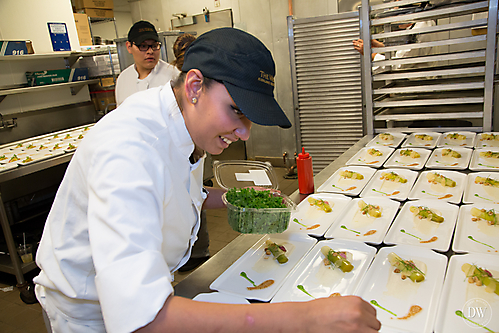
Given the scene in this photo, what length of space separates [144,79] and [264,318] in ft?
10.2

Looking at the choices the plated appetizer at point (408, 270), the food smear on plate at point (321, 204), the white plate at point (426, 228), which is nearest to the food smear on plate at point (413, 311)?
the plated appetizer at point (408, 270)

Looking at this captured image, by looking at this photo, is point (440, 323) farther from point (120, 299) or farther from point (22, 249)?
point (22, 249)

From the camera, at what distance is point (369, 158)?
→ 8.00 ft

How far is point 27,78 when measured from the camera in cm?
449

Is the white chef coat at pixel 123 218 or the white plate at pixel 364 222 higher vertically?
the white chef coat at pixel 123 218

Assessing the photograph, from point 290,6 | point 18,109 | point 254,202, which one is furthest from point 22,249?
point 290,6

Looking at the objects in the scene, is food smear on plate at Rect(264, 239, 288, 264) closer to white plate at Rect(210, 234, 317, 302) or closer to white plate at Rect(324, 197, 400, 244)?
white plate at Rect(210, 234, 317, 302)

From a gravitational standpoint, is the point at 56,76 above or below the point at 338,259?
above

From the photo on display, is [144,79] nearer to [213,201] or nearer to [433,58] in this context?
[213,201]

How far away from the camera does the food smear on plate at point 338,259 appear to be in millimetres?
1249

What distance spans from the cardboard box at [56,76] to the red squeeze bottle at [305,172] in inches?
157

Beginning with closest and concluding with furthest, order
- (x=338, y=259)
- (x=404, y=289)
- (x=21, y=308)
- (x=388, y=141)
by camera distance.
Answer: (x=404, y=289) < (x=338, y=259) < (x=388, y=141) < (x=21, y=308)

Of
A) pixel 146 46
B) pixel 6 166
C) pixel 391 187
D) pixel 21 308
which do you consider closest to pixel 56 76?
pixel 6 166

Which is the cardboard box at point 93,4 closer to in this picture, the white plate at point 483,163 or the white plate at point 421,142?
the white plate at point 421,142
